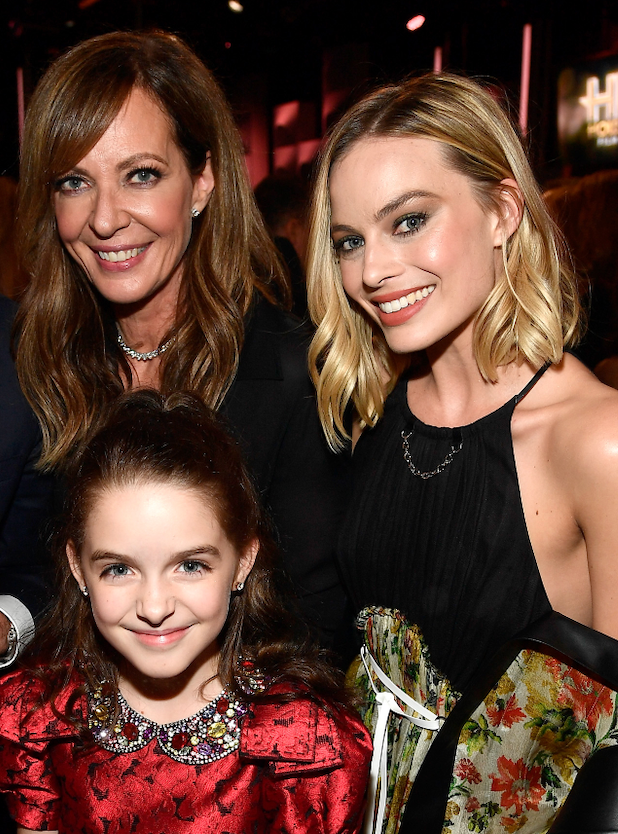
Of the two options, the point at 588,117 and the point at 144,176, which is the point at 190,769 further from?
the point at 588,117

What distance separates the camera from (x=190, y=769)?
147 cm

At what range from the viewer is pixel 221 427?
1660 mm

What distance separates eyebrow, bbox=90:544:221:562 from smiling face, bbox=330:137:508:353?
1.78ft

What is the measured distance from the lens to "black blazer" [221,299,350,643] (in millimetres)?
1811

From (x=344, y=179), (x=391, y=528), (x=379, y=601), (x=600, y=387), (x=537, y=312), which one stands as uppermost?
(x=344, y=179)

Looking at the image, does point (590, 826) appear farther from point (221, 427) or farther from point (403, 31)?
point (403, 31)

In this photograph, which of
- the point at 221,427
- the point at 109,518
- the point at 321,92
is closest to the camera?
the point at 109,518

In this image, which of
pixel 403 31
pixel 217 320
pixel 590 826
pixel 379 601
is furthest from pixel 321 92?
pixel 590 826

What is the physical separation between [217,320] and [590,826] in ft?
4.06

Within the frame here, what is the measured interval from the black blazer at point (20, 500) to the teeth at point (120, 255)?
0.33 meters

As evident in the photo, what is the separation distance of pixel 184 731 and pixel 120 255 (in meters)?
0.99

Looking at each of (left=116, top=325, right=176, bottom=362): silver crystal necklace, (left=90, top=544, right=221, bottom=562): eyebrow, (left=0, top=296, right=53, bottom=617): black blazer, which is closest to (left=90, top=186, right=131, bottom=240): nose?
(left=116, top=325, right=176, bottom=362): silver crystal necklace

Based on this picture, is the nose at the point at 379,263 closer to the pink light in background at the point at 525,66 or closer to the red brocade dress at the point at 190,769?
the red brocade dress at the point at 190,769

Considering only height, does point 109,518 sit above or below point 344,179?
below
